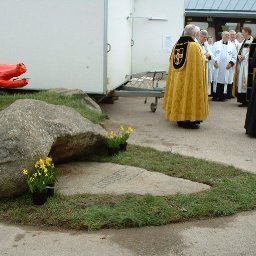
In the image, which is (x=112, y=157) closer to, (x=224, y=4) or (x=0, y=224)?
(x=0, y=224)

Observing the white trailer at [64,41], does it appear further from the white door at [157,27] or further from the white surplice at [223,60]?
the white surplice at [223,60]

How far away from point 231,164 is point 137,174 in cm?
134

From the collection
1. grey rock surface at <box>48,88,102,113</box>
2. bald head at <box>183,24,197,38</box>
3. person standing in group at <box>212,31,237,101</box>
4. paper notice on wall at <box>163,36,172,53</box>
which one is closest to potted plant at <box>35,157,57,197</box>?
grey rock surface at <box>48,88,102,113</box>

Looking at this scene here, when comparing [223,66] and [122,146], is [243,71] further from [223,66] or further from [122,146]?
[122,146]

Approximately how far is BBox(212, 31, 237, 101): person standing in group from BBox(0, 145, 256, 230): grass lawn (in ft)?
25.2

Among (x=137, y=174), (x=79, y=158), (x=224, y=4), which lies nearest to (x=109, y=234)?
(x=137, y=174)

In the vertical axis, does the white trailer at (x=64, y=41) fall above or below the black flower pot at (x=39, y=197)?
above

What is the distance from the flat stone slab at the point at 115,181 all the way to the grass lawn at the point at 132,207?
19 centimetres

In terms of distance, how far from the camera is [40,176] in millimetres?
4695

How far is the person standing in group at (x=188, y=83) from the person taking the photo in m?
8.54

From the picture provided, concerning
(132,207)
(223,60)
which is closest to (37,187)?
(132,207)

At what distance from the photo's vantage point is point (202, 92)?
8.62 metres

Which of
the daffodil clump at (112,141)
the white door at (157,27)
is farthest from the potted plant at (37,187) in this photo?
the white door at (157,27)

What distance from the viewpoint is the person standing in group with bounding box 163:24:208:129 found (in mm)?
8539
